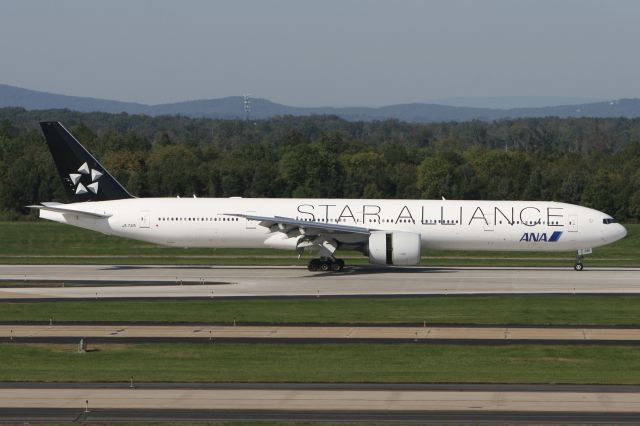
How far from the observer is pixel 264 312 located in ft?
124

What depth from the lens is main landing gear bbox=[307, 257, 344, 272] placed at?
5188 cm

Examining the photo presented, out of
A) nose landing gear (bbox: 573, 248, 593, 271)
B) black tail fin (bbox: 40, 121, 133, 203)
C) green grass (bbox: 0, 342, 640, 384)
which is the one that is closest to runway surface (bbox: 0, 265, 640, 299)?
nose landing gear (bbox: 573, 248, 593, 271)

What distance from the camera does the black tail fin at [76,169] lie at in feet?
177

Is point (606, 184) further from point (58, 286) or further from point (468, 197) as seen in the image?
point (58, 286)

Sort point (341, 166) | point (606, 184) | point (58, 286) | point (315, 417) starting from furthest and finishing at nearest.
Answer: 1. point (341, 166)
2. point (606, 184)
3. point (58, 286)
4. point (315, 417)

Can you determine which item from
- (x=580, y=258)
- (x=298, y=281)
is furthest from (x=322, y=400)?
(x=580, y=258)

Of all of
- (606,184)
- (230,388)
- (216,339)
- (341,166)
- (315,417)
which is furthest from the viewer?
(341,166)

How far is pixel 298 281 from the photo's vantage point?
1884 inches

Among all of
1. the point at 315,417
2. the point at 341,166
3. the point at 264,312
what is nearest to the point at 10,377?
the point at 315,417

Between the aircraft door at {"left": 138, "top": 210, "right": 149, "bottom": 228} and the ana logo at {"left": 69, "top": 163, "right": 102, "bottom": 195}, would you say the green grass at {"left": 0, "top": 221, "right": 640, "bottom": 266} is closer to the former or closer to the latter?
the aircraft door at {"left": 138, "top": 210, "right": 149, "bottom": 228}

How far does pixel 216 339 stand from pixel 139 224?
22185mm

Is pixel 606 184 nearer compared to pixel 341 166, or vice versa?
pixel 606 184

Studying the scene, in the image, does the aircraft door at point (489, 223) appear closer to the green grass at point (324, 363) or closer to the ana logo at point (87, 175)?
the ana logo at point (87, 175)

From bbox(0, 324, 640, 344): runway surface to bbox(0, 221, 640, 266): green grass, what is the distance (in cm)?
2278
